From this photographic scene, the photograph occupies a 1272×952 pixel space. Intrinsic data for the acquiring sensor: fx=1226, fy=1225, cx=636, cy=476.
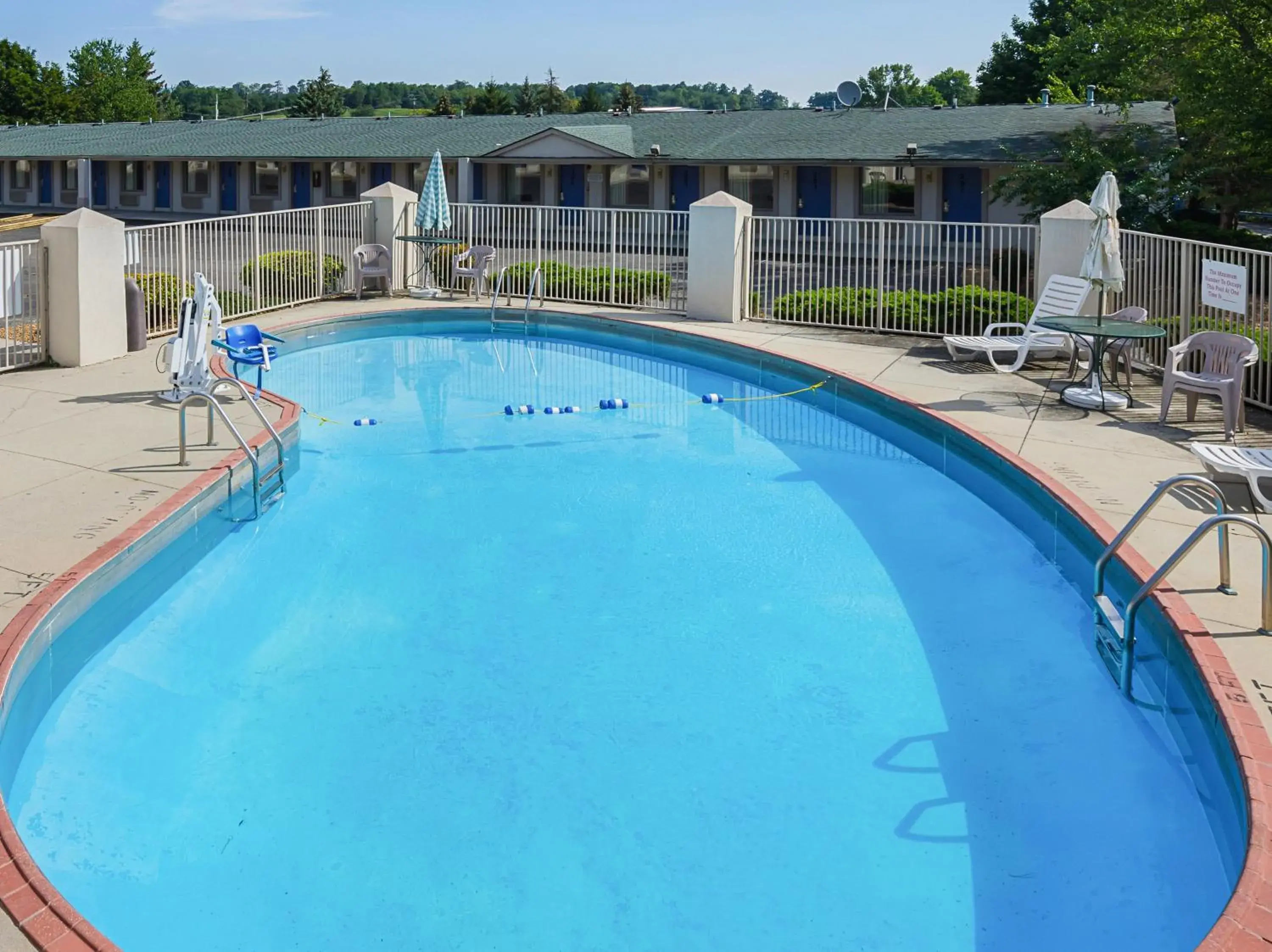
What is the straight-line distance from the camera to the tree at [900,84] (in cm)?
12325

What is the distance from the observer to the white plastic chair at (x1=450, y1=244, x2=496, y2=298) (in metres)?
20.7

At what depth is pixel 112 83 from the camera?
8975 centimetres

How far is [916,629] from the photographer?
7719 mm

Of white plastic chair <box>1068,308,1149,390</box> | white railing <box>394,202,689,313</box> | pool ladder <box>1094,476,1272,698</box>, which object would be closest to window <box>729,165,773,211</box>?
white railing <box>394,202,689,313</box>

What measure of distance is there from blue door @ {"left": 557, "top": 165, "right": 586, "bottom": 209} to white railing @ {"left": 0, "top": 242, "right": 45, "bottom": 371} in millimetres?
26847

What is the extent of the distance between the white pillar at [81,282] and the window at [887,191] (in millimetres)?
25373

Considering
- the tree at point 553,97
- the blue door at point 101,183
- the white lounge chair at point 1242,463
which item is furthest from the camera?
the tree at point 553,97

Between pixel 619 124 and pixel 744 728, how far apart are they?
37350 mm

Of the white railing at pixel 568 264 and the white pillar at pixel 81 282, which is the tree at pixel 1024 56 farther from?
the white pillar at pixel 81 282

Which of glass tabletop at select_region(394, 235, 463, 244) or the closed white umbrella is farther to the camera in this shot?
glass tabletop at select_region(394, 235, 463, 244)

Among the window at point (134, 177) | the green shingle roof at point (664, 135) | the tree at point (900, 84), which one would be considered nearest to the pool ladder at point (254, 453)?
the green shingle roof at point (664, 135)

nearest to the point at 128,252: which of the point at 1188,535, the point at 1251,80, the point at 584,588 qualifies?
the point at 584,588

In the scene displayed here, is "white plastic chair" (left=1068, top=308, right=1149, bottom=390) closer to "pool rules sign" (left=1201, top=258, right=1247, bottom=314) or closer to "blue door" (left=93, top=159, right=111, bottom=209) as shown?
"pool rules sign" (left=1201, top=258, right=1247, bottom=314)

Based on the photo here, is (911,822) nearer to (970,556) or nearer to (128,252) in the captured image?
(970,556)
